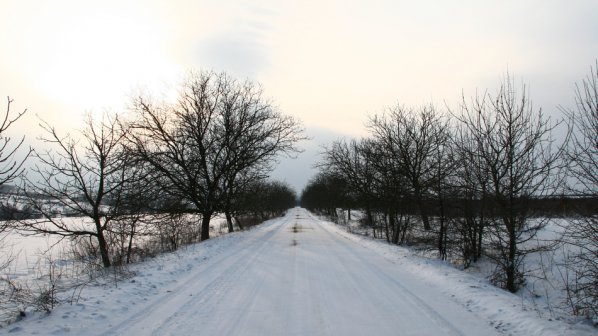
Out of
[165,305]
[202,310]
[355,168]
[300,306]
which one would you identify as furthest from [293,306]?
[355,168]

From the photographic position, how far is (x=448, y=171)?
14.9 m

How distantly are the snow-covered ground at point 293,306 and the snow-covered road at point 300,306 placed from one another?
17 mm

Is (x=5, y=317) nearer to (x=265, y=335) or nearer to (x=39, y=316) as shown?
(x=39, y=316)

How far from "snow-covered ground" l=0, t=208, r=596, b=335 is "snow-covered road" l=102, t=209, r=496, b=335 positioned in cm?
2

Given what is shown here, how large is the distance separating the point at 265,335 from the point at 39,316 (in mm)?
3828

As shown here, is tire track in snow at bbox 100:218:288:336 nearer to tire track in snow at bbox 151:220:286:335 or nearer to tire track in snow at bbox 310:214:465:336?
tire track in snow at bbox 151:220:286:335

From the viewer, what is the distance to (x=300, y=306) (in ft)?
22.5

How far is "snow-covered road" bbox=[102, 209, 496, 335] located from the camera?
5637 millimetres

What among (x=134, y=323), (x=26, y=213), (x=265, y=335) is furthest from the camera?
(x=26, y=213)

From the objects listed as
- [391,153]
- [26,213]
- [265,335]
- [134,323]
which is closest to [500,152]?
[265,335]

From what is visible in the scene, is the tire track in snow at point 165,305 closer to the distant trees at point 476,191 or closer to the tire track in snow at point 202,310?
the tire track in snow at point 202,310

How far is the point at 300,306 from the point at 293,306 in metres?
0.13

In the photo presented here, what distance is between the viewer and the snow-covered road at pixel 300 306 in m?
5.64

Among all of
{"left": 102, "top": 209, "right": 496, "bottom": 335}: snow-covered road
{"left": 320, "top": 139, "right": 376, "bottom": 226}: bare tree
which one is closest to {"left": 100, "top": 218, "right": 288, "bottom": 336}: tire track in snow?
{"left": 102, "top": 209, "right": 496, "bottom": 335}: snow-covered road
